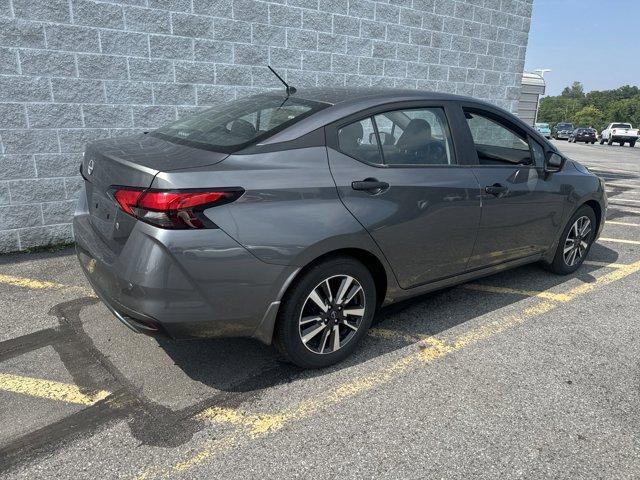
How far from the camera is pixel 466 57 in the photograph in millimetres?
8508

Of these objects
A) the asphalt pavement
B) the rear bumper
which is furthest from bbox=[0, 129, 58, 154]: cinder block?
the rear bumper

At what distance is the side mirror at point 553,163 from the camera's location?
4.10m


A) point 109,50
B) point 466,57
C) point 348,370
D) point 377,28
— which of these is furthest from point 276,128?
point 466,57

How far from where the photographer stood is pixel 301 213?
8.76ft

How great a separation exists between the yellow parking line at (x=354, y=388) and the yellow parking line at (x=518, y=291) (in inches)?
5.3

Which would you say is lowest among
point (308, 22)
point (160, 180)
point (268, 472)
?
point (268, 472)

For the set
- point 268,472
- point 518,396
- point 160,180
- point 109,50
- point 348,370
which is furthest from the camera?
point 109,50

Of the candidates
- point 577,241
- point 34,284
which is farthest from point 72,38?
point 577,241

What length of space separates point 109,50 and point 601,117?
118659mm

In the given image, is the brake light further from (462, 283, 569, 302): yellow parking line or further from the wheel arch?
(462, 283, 569, 302): yellow parking line

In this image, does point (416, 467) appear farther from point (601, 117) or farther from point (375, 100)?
point (601, 117)

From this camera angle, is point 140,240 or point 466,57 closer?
point 140,240

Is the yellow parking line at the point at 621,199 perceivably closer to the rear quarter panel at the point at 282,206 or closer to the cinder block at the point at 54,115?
the rear quarter panel at the point at 282,206

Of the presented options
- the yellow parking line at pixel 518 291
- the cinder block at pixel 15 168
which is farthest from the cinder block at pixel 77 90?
the yellow parking line at pixel 518 291
